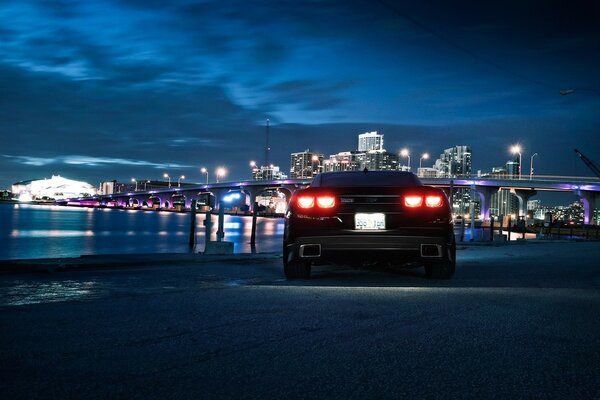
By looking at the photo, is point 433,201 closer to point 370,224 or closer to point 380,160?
point 370,224

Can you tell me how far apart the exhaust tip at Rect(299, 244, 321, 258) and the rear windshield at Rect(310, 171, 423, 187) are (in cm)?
92

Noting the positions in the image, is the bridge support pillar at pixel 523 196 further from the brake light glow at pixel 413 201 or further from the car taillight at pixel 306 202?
the car taillight at pixel 306 202

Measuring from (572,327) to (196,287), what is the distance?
4.50 metres

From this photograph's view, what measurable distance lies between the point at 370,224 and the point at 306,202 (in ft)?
3.04

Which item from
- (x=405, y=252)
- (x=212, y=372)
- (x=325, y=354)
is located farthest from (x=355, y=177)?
(x=212, y=372)

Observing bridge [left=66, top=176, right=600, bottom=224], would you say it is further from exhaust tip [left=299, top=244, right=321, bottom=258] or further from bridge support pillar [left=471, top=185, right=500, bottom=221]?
exhaust tip [left=299, top=244, right=321, bottom=258]

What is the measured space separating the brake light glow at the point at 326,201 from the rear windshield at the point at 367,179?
31 centimetres

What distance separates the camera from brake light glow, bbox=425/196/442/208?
305 inches

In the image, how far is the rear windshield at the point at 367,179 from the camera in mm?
7984

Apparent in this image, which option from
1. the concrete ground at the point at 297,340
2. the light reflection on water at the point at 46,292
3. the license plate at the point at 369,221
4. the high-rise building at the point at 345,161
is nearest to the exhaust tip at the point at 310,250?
the concrete ground at the point at 297,340

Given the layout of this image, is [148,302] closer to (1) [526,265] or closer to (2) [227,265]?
(2) [227,265]

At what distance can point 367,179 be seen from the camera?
825cm

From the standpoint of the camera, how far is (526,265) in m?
11.9

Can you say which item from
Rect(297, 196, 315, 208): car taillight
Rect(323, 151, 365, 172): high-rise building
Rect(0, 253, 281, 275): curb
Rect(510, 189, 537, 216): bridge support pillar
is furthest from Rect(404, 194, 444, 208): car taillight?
Rect(323, 151, 365, 172): high-rise building
